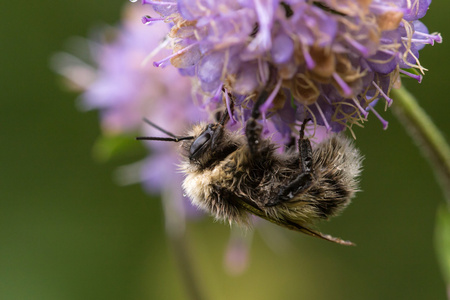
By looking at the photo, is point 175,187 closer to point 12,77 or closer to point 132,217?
point 132,217

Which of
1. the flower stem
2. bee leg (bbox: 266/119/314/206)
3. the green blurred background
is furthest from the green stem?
the green blurred background

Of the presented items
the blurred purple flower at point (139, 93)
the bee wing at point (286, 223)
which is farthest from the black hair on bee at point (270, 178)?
the blurred purple flower at point (139, 93)

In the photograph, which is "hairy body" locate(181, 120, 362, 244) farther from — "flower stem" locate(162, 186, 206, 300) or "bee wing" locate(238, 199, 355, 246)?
"flower stem" locate(162, 186, 206, 300)

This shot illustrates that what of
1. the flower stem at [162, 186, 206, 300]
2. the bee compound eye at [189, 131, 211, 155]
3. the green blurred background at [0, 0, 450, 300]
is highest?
the bee compound eye at [189, 131, 211, 155]

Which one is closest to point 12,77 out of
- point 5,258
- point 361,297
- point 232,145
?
point 5,258

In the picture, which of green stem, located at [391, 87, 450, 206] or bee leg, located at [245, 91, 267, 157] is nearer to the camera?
bee leg, located at [245, 91, 267, 157]

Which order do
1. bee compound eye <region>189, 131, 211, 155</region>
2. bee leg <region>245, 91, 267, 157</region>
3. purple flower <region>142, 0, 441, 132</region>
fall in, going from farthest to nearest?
bee compound eye <region>189, 131, 211, 155</region>
bee leg <region>245, 91, 267, 157</region>
purple flower <region>142, 0, 441, 132</region>
